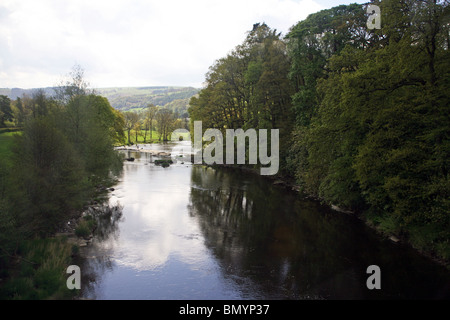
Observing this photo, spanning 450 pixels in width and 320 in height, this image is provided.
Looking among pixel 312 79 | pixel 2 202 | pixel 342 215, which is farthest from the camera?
pixel 312 79

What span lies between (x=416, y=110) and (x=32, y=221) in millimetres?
19714

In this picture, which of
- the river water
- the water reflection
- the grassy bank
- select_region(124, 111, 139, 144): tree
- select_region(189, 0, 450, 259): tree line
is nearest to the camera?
the grassy bank

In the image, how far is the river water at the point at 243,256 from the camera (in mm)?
12852

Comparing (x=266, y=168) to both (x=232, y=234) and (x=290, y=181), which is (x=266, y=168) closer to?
(x=290, y=181)

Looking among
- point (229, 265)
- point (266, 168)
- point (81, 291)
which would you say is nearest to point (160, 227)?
point (229, 265)

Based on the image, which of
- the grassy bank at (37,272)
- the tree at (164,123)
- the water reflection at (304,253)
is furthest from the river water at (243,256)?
the tree at (164,123)

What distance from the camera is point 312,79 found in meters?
30.3

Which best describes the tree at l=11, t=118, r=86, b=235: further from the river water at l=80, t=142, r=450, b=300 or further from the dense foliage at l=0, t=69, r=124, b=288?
the river water at l=80, t=142, r=450, b=300

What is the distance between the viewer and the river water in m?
12.9

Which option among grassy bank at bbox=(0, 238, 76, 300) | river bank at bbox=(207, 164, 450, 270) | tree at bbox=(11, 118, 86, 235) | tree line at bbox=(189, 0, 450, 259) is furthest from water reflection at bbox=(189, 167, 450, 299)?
tree at bbox=(11, 118, 86, 235)

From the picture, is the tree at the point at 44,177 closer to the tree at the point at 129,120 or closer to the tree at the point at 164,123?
the tree at the point at 129,120

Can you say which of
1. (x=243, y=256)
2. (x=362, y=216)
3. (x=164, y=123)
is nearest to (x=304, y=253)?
(x=243, y=256)

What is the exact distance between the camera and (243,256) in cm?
1627

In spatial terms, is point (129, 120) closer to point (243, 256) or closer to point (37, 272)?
point (243, 256)
